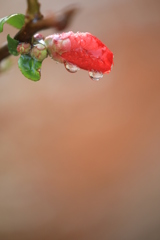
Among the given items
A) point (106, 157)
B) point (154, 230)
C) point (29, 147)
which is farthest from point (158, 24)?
point (154, 230)

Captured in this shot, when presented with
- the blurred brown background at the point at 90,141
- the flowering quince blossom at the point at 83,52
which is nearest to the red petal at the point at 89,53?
the flowering quince blossom at the point at 83,52

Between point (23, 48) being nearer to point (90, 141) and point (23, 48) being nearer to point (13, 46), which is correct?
point (13, 46)

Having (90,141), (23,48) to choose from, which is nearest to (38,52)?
(23,48)

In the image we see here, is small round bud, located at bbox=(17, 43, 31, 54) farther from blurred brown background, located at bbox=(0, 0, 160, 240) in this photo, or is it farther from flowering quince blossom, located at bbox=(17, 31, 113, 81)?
blurred brown background, located at bbox=(0, 0, 160, 240)

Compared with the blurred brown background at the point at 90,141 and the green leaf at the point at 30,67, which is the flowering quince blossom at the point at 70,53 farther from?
the blurred brown background at the point at 90,141

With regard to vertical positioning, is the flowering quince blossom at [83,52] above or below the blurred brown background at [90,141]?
below

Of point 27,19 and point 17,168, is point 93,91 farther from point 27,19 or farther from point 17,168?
point 27,19
